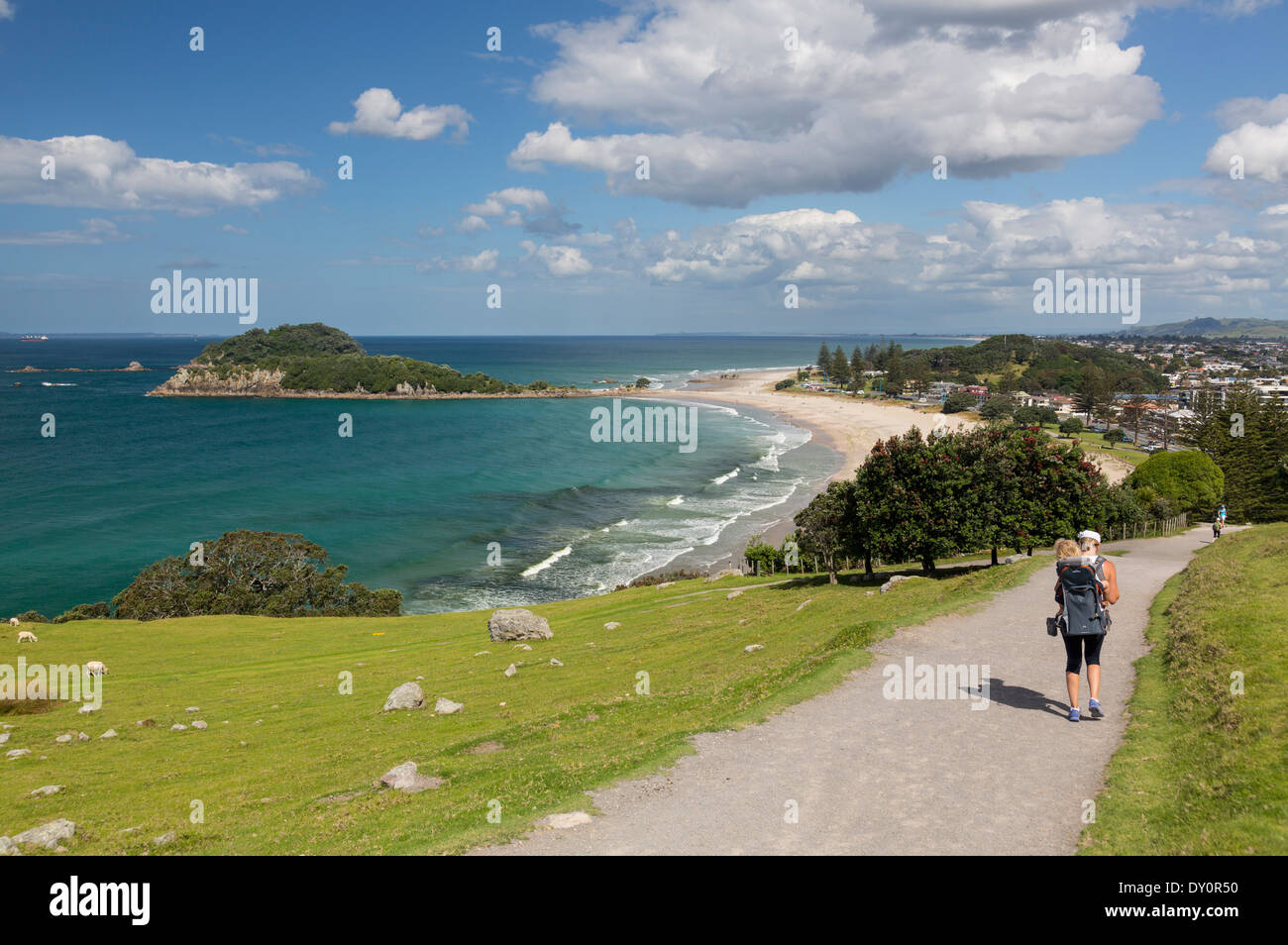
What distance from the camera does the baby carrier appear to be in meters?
13.8

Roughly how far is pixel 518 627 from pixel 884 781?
1015 inches

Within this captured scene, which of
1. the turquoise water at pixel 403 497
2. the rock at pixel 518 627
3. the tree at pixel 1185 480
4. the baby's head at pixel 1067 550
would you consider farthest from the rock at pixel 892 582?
the tree at pixel 1185 480

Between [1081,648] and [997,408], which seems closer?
[1081,648]

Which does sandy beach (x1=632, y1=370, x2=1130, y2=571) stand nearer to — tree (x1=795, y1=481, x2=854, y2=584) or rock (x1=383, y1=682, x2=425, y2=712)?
tree (x1=795, y1=481, x2=854, y2=584)

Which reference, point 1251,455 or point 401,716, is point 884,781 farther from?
point 1251,455

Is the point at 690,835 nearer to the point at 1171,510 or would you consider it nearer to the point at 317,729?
the point at 317,729

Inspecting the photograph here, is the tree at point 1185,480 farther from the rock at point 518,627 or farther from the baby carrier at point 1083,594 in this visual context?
the baby carrier at point 1083,594

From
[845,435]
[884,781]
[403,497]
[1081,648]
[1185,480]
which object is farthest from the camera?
[845,435]

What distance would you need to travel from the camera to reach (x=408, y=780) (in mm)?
15227

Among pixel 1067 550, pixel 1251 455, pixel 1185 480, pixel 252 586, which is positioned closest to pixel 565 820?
pixel 1067 550

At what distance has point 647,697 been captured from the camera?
20.3 metres

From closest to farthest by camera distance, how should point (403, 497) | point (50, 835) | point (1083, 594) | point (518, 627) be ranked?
point (50, 835), point (1083, 594), point (518, 627), point (403, 497)
